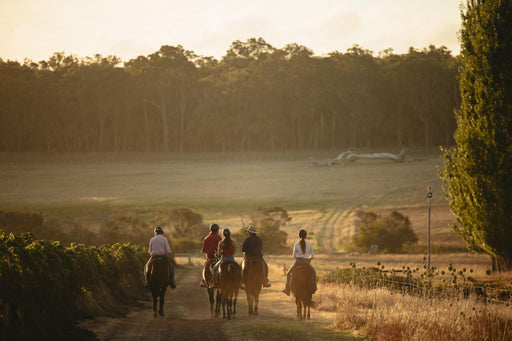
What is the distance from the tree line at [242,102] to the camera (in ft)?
440

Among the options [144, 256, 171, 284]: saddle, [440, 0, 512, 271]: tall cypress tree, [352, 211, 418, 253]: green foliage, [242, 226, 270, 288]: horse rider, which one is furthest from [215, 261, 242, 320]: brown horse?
[352, 211, 418, 253]: green foliage

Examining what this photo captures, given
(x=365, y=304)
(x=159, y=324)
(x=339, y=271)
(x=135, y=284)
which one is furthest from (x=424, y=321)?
(x=135, y=284)

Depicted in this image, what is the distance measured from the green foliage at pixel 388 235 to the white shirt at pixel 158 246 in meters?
39.7

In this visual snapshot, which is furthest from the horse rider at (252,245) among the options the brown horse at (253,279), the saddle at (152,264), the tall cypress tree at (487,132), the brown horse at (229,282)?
the tall cypress tree at (487,132)

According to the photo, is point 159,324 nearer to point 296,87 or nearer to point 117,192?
point 117,192

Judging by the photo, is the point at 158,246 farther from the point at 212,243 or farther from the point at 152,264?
the point at 212,243

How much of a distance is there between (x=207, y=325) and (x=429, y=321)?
20.4ft

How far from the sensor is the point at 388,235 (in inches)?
2345

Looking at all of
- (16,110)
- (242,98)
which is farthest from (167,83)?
(16,110)

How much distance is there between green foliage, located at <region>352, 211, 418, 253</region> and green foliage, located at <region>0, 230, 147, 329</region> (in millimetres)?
36036

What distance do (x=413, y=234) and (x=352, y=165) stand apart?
174 feet

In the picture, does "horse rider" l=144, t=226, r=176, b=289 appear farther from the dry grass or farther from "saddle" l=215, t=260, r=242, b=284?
the dry grass

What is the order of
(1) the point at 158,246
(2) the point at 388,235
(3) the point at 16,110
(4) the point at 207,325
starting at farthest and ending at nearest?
(3) the point at 16,110, (2) the point at 388,235, (1) the point at 158,246, (4) the point at 207,325

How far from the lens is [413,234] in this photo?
59281mm
